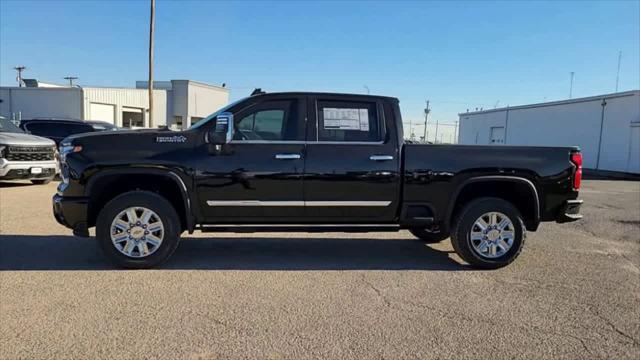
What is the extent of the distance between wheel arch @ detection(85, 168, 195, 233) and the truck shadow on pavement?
566 mm

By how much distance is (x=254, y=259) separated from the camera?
602 cm

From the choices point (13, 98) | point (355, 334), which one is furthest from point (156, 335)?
point (13, 98)

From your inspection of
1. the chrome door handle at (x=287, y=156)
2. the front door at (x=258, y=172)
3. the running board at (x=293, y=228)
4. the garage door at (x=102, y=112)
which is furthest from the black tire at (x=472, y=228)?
the garage door at (x=102, y=112)

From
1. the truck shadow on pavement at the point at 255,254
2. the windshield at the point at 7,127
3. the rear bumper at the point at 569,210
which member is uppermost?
the windshield at the point at 7,127

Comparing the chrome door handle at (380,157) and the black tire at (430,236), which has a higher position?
the chrome door handle at (380,157)

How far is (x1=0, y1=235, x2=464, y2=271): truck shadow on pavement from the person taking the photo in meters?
5.69

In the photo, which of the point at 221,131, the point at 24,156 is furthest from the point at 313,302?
the point at 24,156

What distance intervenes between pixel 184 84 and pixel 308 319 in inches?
1568

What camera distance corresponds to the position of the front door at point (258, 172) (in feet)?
17.9

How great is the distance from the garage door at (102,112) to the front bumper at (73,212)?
30.3 metres

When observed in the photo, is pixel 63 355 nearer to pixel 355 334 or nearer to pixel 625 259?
pixel 355 334

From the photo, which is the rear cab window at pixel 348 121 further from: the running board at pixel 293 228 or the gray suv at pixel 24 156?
the gray suv at pixel 24 156

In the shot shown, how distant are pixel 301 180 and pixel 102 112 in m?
33.1

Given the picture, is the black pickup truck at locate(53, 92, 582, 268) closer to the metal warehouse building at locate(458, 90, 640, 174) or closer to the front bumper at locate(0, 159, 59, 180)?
the front bumper at locate(0, 159, 59, 180)
